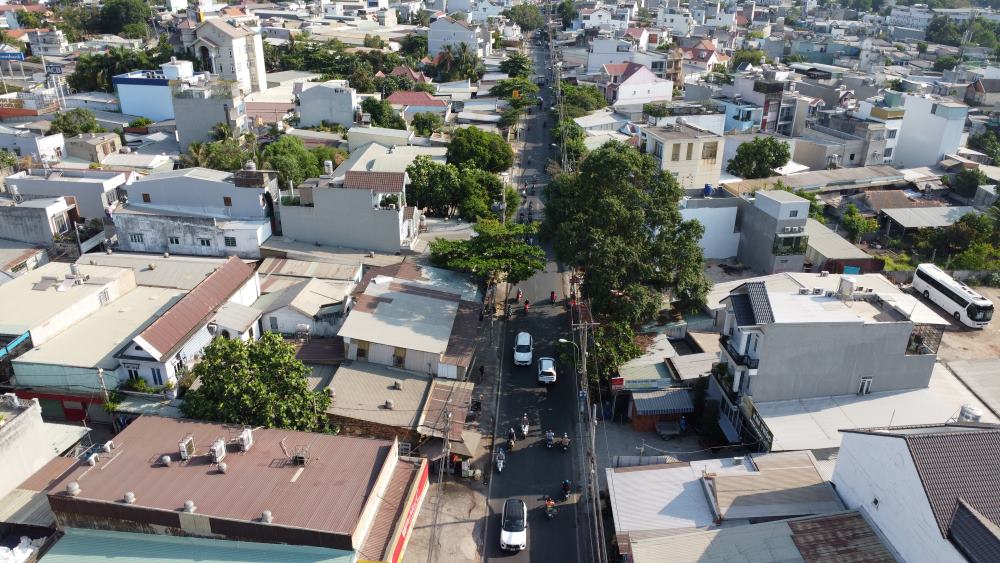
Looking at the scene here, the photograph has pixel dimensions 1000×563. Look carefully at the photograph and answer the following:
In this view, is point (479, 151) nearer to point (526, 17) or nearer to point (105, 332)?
point (105, 332)

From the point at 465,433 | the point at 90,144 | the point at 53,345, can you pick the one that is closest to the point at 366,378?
the point at 465,433

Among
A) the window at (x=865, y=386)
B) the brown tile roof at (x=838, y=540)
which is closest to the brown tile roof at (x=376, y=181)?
the window at (x=865, y=386)

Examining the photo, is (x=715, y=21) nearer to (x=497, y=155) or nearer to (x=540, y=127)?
(x=540, y=127)

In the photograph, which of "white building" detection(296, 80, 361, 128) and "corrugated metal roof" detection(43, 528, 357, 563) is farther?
"white building" detection(296, 80, 361, 128)

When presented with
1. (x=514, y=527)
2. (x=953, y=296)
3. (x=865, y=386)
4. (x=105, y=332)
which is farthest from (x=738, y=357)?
(x=105, y=332)

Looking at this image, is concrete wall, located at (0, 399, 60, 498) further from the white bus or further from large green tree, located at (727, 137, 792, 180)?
large green tree, located at (727, 137, 792, 180)

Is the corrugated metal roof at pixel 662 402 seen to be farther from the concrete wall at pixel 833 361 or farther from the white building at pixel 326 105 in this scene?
the white building at pixel 326 105

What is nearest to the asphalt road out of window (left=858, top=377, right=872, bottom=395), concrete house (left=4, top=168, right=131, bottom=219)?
window (left=858, top=377, right=872, bottom=395)
